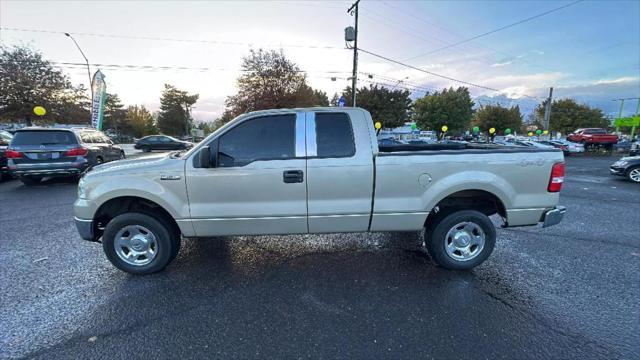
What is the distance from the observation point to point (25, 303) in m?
2.81

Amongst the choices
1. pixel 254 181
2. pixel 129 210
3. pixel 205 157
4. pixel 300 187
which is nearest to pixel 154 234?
pixel 129 210

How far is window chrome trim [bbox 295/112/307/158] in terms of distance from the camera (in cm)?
316

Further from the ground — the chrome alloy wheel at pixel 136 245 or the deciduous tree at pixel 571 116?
the deciduous tree at pixel 571 116

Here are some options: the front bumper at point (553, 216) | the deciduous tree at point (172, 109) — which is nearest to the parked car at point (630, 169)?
the front bumper at point (553, 216)

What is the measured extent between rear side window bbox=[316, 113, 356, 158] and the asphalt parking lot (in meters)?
1.50

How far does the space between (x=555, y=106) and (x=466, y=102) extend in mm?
18702

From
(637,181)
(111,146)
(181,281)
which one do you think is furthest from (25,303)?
(637,181)

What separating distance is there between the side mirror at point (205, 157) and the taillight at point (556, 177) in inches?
156

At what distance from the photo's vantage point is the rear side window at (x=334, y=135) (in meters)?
3.19

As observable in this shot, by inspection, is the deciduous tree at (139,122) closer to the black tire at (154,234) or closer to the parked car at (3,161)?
the parked car at (3,161)

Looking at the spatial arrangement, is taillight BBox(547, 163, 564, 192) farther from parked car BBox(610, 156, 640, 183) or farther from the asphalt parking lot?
parked car BBox(610, 156, 640, 183)

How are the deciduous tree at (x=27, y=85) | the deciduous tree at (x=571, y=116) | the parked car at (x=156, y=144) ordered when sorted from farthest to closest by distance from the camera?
the deciduous tree at (x=571, y=116), the parked car at (x=156, y=144), the deciduous tree at (x=27, y=85)

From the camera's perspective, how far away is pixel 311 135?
10.5 ft

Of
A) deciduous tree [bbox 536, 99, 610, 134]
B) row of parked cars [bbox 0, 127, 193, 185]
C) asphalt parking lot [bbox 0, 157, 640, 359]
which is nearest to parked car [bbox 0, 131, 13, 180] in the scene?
row of parked cars [bbox 0, 127, 193, 185]
